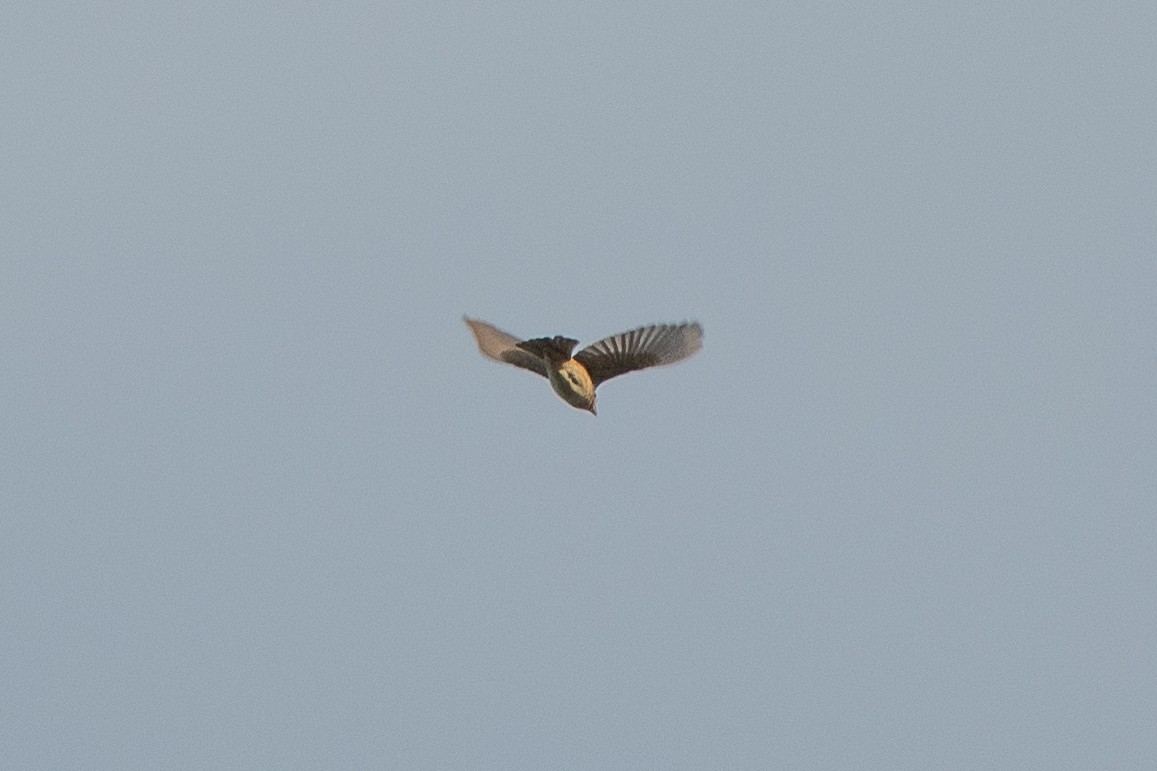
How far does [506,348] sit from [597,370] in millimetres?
1237

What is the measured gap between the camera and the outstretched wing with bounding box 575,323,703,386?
68.7 feet

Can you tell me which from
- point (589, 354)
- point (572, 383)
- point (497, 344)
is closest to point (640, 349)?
point (589, 354)

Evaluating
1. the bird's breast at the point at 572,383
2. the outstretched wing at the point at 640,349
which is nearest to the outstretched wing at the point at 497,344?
the bird's breast at the point at 572,383

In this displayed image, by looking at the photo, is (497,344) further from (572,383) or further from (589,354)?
(572,383)

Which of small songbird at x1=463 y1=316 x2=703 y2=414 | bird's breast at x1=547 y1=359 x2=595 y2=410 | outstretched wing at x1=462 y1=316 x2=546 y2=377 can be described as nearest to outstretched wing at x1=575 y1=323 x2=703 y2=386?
small songbird at x1=463 y1=316 x2=703 y2=414

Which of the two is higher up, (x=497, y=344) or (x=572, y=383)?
(x=497, y=344)

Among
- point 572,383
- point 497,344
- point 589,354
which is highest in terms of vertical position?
point 497,344

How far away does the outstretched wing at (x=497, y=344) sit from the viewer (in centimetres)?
2125

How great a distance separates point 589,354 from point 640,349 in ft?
2.24

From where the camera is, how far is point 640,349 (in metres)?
21.3

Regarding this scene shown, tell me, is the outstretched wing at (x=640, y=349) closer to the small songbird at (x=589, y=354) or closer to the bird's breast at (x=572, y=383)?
the small songbird at (x=589, y=354)

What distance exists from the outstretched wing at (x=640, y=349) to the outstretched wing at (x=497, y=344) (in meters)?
0.77

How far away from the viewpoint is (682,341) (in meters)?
21.2

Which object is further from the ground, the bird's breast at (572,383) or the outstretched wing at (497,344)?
the outstretched wing at (497,344)
